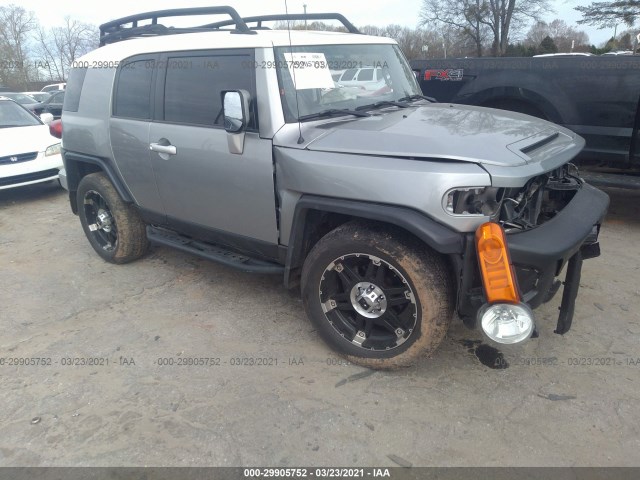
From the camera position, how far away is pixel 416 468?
2375mm

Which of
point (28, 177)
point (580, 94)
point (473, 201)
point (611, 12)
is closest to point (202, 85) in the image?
point (473, 201)

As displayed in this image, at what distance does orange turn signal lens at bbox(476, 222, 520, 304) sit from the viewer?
2.36 meters

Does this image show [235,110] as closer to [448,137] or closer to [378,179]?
[378,179]

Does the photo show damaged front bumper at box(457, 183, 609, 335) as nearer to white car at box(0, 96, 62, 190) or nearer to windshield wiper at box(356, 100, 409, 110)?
windshield wiper at box(356, 100, 409, 110)

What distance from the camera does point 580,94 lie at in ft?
17.5

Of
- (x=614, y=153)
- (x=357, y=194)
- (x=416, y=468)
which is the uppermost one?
(x=357, y=194)

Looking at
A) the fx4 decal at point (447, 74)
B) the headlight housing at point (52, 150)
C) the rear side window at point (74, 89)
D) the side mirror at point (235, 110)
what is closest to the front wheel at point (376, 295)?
the side mirror at point (235, 110)

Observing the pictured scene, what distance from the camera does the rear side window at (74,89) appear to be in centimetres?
464

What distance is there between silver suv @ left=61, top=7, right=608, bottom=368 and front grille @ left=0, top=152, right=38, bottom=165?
3916mm

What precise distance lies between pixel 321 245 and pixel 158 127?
1761mm

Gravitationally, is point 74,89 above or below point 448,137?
above

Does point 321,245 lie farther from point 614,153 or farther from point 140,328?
point 614,153

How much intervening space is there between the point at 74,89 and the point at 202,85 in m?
1.92

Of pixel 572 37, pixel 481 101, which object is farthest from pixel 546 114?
pixel 572 37
